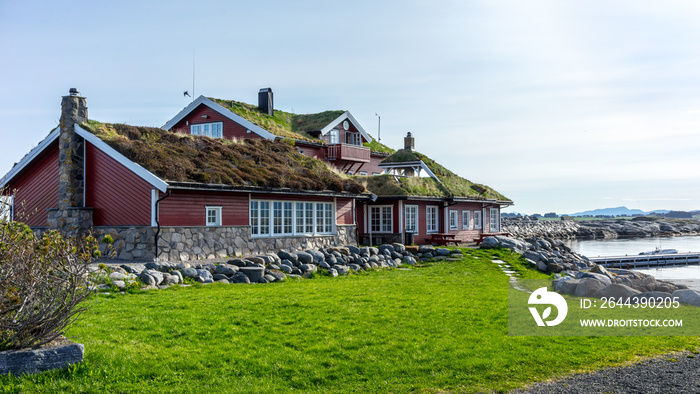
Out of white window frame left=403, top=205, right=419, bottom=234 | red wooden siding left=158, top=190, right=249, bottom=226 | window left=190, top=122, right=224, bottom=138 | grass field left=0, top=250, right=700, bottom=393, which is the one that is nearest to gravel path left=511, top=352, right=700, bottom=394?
grass field left=0, top=250, right=700, bottom=393

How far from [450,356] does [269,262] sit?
456 inches

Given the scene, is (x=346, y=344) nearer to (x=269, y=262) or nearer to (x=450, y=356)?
(x=450, y=356)

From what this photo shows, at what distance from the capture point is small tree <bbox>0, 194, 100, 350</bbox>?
7.09 m

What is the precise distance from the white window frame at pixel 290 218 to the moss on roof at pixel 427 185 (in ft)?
18.5

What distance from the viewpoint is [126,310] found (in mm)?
11156

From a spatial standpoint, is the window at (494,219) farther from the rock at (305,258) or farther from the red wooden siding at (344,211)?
the rock at (305,258)

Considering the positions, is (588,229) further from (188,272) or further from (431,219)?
(188,272)

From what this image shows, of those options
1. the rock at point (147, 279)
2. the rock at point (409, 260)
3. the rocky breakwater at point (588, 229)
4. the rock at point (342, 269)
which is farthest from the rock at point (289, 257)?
the rocky breakwater at point (588, 229)

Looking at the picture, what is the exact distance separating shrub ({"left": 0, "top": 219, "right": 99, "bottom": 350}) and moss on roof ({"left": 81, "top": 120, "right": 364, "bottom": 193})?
12.4m

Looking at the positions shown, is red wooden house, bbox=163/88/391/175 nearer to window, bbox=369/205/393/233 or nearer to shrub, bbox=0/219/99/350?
window, bbox=369/205/393/233

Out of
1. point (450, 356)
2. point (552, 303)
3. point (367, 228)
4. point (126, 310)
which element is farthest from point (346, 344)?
point (367, 228)

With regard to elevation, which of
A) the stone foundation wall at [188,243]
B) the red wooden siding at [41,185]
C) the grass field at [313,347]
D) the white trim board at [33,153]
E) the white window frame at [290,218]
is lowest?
the grass field at [313,347]

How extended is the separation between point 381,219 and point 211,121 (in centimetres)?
1252

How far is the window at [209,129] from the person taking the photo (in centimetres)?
3509
